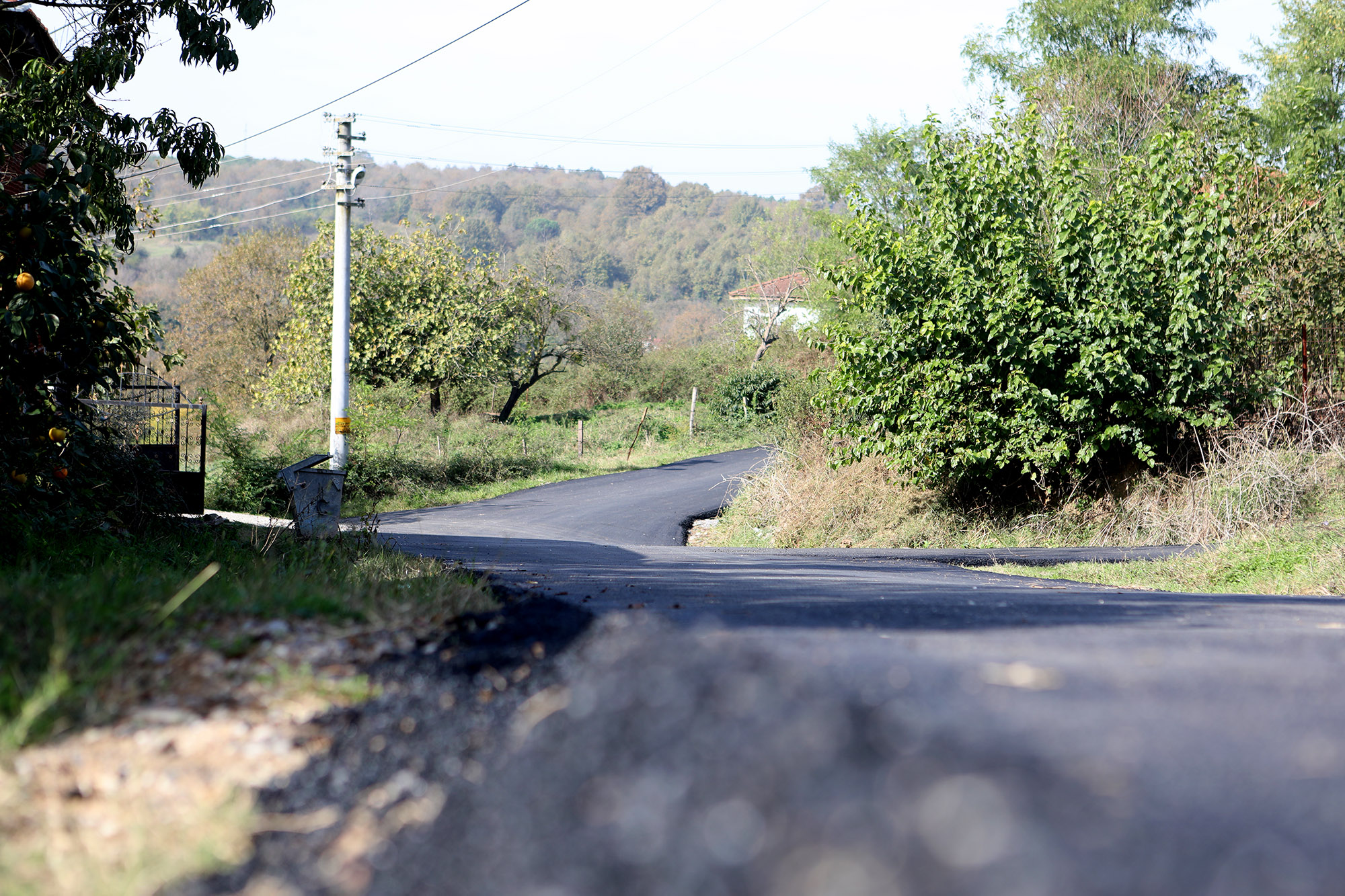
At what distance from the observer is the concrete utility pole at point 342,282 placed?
18312mm

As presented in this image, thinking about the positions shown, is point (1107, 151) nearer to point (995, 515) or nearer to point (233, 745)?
point (995, 515)

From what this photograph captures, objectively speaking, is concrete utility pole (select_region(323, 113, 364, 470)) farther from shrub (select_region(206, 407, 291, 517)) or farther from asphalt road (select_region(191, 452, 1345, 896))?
asphalt road (select_region(191, 452, 1345, 896))

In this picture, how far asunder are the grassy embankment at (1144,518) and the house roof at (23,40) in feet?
38.9

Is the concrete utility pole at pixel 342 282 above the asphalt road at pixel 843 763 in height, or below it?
above

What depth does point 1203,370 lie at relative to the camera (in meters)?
14.0

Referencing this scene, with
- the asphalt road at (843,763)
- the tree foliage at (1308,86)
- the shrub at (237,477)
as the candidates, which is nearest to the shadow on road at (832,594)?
the asphalt road at (843,763)

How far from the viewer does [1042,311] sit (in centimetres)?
1361

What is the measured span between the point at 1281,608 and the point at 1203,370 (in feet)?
27.9

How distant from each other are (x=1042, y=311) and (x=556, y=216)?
363 ft

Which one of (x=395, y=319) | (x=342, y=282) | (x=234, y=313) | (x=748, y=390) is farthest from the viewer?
(x=234, y=313)

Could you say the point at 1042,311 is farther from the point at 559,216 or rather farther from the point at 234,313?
the point at 559,216

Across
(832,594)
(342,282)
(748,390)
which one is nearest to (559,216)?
(748,390)

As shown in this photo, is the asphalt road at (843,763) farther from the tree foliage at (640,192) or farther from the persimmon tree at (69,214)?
the tree foliage at (640,192)

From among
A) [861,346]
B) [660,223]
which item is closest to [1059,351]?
[861,346]
